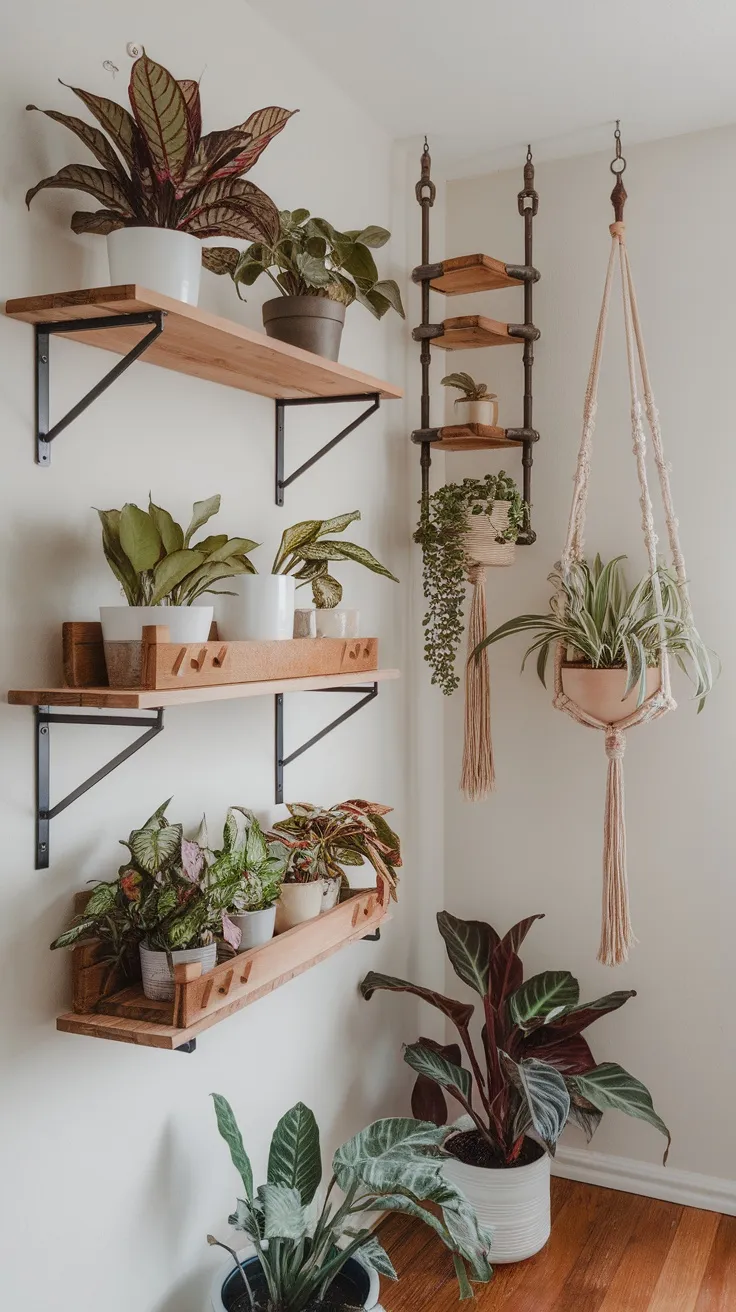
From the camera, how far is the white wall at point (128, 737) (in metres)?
1.38

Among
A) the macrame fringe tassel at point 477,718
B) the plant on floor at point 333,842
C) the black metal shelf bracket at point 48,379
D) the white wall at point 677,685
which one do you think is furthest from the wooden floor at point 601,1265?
the black metal shelf bracket at point 48,379

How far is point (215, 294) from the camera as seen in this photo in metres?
1.78

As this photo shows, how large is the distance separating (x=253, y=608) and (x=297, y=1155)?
91 centimetres

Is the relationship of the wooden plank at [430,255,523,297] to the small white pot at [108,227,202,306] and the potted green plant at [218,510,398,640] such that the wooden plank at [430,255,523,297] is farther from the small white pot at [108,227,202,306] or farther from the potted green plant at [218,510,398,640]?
the small white pot at [108,227,202,306]

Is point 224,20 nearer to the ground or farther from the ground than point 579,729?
farther from the ground

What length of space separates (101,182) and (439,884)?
1868 millimetres

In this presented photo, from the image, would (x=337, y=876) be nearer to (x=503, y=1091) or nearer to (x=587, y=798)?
(x=503, y=1091)

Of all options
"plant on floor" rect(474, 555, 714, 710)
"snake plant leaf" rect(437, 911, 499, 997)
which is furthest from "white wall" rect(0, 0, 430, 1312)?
"plant on floor" rect(474, 555, 714, 710)

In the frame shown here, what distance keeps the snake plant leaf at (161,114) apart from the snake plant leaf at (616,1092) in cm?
188

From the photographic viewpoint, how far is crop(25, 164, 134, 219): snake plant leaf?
4.41 ft

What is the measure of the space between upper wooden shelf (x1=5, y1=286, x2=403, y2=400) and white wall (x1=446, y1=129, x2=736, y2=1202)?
765 millimetres

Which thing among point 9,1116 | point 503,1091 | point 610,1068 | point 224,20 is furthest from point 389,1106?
point 224,20

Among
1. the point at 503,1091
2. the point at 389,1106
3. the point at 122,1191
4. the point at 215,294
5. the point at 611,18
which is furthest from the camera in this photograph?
the point at 389,1106

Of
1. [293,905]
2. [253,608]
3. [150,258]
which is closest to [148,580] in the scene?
[253,608]
